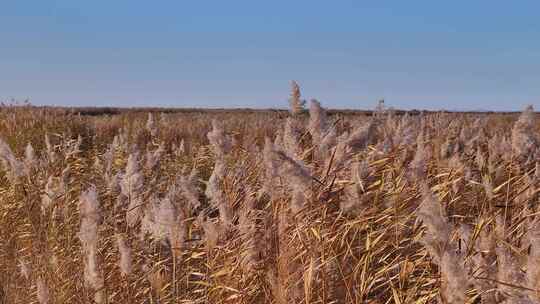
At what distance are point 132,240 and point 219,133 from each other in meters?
0.78

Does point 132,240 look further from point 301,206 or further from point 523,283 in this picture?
point 523,283

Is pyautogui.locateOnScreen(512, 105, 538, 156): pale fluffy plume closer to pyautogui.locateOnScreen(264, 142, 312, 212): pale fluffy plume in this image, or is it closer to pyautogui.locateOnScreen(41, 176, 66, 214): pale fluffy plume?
pyautogui.locateOnScreen(264, 142, 312, 212): pale fluffy plume

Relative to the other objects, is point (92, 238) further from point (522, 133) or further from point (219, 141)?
point (522, 133)

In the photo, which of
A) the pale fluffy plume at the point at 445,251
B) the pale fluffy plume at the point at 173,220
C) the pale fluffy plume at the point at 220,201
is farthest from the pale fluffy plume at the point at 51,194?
the pale fluffy plume at the point at 445,251

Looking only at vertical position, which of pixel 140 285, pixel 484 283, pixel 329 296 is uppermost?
pixel 484 283

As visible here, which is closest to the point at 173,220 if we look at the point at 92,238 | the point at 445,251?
the point at 92,238

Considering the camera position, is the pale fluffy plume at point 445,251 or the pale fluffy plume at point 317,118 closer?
the pale fluffy plume at point 445,251

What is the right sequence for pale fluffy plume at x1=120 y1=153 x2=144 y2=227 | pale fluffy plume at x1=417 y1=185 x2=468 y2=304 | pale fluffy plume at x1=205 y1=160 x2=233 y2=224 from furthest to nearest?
1. pale fluffy plume at x1=120 y1=153 x2=144 y2=227
2. pale fluffy plume at x1=205 y1=160 x2=233 y2=224
3. pale fluffy plume at x1=417 y1=185 x2=468 y2=304

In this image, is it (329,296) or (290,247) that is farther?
(290,247)

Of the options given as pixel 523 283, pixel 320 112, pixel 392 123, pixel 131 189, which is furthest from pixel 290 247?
pixel 392 123

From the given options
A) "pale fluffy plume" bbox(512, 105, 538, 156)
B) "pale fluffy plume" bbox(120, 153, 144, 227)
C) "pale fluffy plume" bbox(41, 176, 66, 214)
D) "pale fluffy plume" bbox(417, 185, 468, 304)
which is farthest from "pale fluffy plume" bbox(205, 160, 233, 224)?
"pale fluffy plume" bbox(512, 105, 538, 156)

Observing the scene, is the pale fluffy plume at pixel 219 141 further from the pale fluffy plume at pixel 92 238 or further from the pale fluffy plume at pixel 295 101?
the pale fluffy plume at pixel 92 238

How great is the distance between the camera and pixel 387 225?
3576 millimetres

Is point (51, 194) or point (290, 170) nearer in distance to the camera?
point (290, 170)
